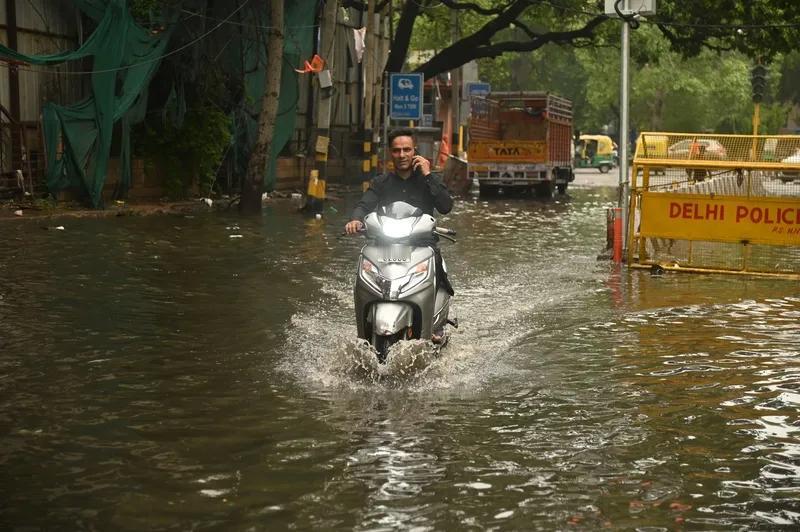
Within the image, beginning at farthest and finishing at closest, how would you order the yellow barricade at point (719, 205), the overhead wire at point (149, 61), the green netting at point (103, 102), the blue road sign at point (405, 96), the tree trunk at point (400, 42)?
the tree trunk at point (400, 42) → the blue road sign at point (405, 96) → the overhead wire at point (149, 61) → the green netting at point (103, 102) → the yellow barricade at point (719, 205)

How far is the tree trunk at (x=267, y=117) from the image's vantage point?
76.4 ft

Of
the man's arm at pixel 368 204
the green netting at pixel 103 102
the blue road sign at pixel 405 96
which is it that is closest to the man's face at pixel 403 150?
the man's arm at pixel 368 204

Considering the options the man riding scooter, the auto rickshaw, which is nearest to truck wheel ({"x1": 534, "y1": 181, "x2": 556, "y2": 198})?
the auto rickshaw

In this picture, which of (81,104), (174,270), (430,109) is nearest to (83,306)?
(174,270)

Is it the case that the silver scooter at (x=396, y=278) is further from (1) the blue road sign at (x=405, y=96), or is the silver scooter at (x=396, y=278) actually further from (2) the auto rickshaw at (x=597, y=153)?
(2) the auto rickshaw at (x=597, y=153)

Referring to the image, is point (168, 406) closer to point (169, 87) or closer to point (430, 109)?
point (169, 87)

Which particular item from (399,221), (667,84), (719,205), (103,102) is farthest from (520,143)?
(667,84)

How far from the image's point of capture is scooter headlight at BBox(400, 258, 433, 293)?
8273 mm

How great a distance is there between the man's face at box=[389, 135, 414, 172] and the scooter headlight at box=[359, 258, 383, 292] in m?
0.77

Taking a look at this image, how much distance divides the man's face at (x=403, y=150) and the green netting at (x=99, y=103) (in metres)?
13.6

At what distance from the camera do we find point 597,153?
196 ft

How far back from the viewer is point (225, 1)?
84.7 feet

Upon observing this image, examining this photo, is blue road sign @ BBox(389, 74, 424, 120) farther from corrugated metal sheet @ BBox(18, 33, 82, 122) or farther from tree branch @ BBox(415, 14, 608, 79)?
tree branch @ BBox(415, 14, 608, 79)

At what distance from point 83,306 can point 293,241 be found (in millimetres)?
7266
